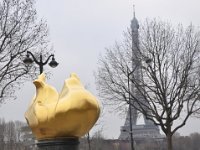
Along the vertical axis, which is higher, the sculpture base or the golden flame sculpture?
the golden flame sculpture

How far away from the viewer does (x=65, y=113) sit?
8.02 metres

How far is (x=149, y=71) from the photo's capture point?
89.5 ft

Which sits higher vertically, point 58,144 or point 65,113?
point 65,113

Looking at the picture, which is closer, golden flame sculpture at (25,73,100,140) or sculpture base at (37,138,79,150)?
golden flame sculpture at (25,73,100,140)

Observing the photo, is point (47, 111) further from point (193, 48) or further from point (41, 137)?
point (193, 48)

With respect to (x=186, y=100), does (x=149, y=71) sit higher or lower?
higher

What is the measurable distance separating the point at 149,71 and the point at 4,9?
420 inches

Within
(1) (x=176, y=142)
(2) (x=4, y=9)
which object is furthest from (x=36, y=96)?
(1) (x=176, y=142)

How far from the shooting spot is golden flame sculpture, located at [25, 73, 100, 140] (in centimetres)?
805

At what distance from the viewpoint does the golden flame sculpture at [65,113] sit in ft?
26.4

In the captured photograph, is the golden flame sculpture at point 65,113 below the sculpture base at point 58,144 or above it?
above

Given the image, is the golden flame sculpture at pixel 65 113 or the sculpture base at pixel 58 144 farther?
the sculpture base at pixel 58 144

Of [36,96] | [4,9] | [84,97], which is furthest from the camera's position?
[4,9]

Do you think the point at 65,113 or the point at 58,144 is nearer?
the point at 65,113
